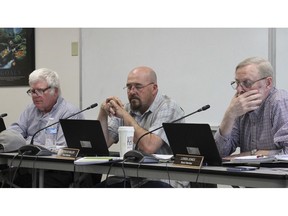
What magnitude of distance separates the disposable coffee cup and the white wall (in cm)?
213

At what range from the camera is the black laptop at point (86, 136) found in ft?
8.12

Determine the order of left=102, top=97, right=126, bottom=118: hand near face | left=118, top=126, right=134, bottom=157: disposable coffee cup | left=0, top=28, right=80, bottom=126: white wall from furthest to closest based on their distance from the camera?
left=0, top=28, right=80, bottom=126: white wall → left=102, top=97, right=126, bottom=118: hand near face → left=118, top=126, right=134, bottom=157: disposable coffee cup

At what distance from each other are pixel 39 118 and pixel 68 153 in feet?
3.04

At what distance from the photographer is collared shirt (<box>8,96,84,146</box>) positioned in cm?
326

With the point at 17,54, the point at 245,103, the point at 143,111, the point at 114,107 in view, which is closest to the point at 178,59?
the point at 143,111

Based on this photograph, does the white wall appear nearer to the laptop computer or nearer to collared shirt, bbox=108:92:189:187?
collared shirt, bbox=108:92:189:187

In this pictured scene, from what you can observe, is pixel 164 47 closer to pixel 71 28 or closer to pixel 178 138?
pixel 71 28

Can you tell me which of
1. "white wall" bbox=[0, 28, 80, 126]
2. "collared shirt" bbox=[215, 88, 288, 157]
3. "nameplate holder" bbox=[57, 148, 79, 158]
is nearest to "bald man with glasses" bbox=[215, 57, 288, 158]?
"collared shirt" bbox=[215, 88, 288, 157]

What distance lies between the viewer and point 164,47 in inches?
160

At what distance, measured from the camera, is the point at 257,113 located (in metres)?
2.62

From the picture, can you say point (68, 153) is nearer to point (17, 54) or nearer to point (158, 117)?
point (158, 117)

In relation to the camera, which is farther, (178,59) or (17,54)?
(17,54)

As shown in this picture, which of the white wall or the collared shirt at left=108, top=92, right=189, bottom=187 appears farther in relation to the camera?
the white wall

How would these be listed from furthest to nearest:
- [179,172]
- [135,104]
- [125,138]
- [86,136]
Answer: [135,104], [86,136], [125,138], [179,172]
